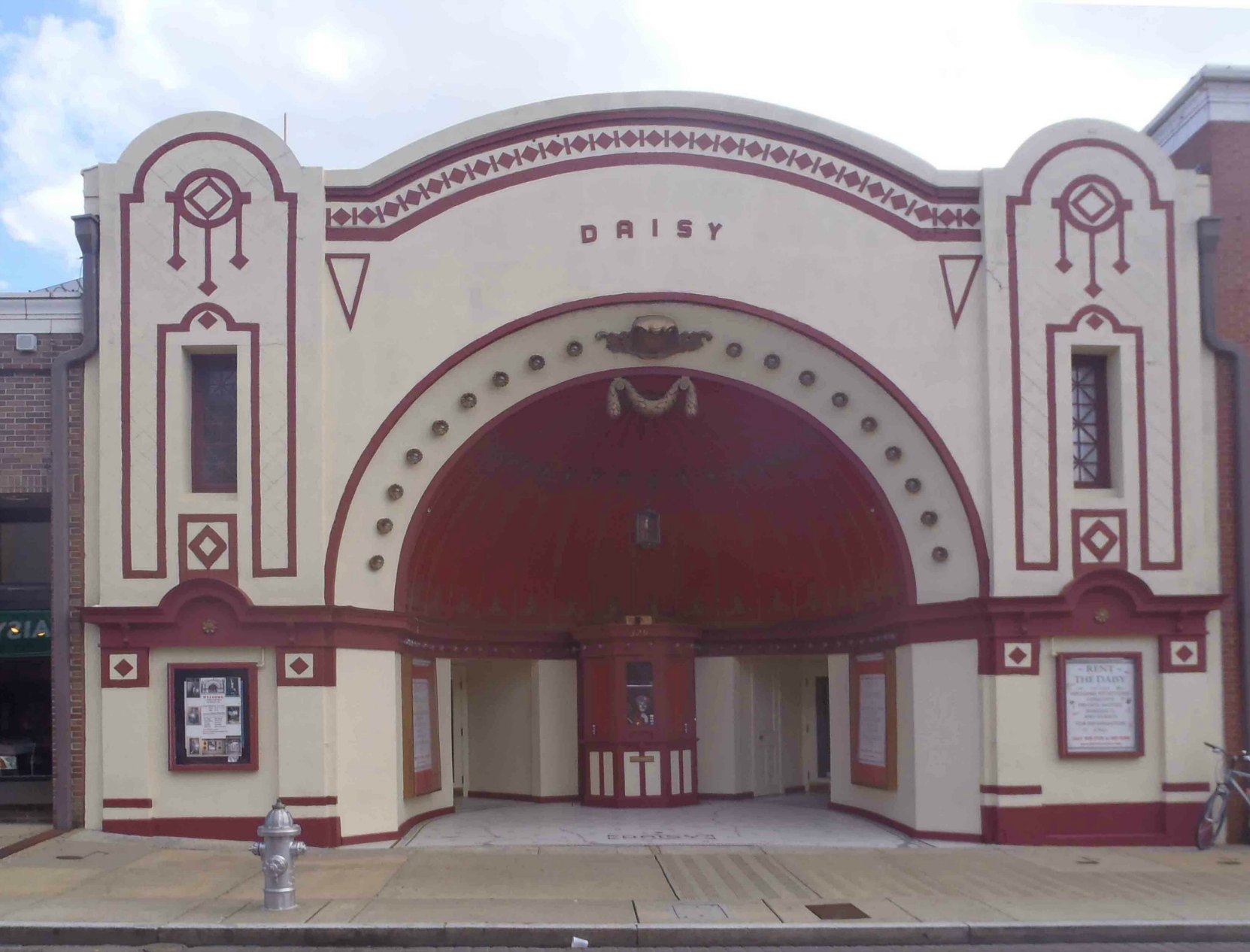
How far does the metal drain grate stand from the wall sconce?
8051mm

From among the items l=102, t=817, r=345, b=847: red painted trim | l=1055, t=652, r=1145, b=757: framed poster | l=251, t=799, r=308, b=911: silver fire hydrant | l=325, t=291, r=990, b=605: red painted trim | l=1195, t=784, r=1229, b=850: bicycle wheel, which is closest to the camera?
l=251, t=799, r=308, b=911: silver fire hydrant

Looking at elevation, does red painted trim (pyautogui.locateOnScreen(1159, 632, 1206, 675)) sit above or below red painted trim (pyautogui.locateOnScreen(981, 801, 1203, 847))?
above

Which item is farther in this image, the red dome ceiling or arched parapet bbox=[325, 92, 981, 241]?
the red dome ceiling

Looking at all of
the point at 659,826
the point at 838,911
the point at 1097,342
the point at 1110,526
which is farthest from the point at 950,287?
the point at 838,911

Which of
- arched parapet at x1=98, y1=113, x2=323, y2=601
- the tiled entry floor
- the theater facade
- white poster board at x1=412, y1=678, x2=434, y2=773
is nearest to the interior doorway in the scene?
the tiled entry floor

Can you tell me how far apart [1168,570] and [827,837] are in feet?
16.7

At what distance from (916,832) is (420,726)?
632 cm

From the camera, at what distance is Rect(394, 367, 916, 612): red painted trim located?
17.2m

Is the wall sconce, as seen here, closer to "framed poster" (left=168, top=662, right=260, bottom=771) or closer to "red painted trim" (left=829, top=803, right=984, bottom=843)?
"red painted trim" (left=829, top=803, right=984, bottom=843)

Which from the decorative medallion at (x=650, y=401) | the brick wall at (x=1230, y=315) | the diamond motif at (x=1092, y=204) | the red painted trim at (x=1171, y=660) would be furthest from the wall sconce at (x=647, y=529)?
the brick wall at (x=1230, y=315)

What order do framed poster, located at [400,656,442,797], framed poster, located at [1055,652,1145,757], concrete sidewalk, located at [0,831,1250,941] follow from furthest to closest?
framed poster, located at [400,656,442,797] → framed poster, located at [1055,652,1145,757] → concrete sidewalk, located at [0,831,1250,941]

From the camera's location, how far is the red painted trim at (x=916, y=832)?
16547mm

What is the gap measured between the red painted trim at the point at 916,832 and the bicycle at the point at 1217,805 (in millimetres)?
2466

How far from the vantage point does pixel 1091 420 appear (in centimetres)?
1739
